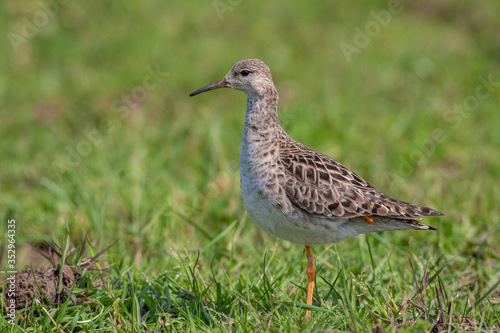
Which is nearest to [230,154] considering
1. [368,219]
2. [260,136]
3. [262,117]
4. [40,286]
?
[262,117]

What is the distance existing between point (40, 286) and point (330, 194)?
2.26m

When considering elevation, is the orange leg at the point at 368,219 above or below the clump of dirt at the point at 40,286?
above

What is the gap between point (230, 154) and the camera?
8180 mm

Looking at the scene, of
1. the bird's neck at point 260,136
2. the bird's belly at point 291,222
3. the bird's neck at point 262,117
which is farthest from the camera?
the bird's neck at point 262,117

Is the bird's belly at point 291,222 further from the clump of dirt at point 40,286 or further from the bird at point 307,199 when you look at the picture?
the clump of dirt at point 40,286

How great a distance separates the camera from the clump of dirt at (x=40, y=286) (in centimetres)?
471

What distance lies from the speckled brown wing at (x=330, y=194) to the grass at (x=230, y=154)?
0.42m

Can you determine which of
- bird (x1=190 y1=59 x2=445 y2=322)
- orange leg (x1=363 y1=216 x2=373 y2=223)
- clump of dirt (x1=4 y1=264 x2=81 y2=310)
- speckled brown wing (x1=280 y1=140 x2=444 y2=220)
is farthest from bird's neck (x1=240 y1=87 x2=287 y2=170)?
clump of dirt (x1=4 y1=264 x2=81 y2=310)

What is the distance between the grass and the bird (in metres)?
0.37

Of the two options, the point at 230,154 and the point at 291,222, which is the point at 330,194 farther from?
the point at 230,154

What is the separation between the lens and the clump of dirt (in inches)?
185

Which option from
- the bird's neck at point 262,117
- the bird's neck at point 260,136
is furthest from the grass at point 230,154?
the bird's neck at point 262,117

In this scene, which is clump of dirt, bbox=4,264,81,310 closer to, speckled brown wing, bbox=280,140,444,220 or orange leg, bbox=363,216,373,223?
speckled brown wing, bbox=280,140,444,220

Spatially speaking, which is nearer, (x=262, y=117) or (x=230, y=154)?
(x=262, y=117)
